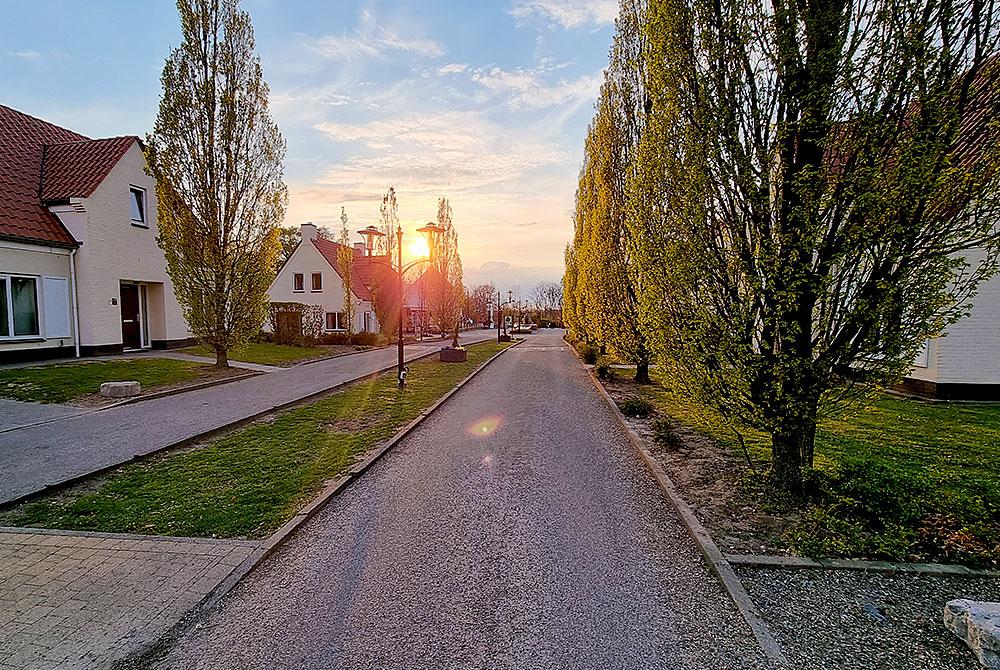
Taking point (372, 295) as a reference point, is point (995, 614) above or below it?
below

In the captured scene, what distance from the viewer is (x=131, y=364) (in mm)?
14492

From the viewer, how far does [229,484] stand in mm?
5789

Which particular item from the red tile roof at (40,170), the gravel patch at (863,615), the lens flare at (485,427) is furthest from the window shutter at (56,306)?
the gravel patch at (863,615)

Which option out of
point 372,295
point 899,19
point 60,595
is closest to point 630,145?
point 899,19

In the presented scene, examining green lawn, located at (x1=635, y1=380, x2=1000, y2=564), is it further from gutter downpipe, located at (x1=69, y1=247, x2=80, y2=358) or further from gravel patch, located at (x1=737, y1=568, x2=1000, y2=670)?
gutter downpipe, located at (x1=69, y1=247, x2=80, y2=358)

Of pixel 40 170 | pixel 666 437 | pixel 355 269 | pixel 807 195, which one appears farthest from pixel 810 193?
pixel 355 269

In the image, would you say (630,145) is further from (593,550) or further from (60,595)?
(60,595)

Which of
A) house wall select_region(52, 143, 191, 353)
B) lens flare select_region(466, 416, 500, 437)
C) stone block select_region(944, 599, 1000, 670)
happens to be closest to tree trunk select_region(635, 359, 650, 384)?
lens flare select_region(466, 416, 500, 437)

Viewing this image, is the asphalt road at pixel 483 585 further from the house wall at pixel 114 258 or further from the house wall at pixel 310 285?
the house wall at pixel 310 285

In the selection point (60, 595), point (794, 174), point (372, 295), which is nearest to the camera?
point (60, 595)

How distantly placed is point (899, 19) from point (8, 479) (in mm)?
10476

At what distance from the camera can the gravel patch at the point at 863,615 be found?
2.89 m

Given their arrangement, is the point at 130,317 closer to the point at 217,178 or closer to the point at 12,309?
the point at 12,309

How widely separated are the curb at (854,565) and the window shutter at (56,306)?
62.6 feet
